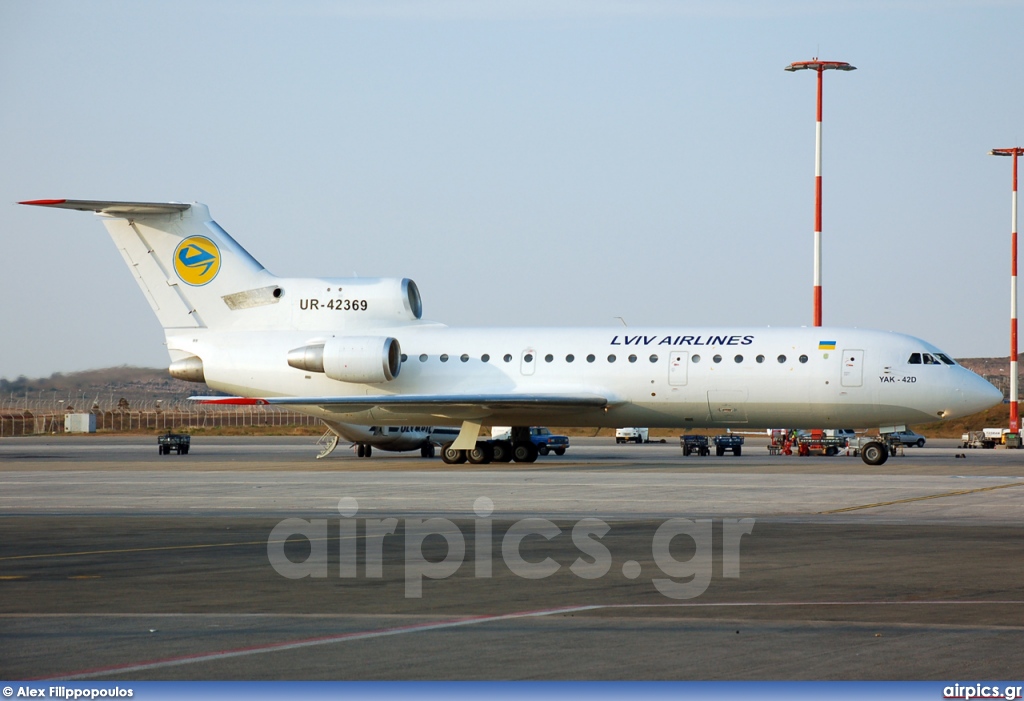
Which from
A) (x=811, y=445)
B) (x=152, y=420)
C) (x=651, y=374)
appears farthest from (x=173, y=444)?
(x=152, y=420)

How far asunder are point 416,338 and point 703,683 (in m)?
32.4

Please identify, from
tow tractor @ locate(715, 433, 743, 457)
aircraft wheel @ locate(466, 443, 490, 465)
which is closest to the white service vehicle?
tow tractor @ locate(715, 433, 743, 457)

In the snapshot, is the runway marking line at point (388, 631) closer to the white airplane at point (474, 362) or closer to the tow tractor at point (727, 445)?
the white airplane at point (474, 362)

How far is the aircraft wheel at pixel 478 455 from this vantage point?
126 feet

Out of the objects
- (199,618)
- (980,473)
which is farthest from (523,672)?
(980,473)

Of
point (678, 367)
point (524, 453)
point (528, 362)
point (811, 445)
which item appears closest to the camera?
point (678, 367)

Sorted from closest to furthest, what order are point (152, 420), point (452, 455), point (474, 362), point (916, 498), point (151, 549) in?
point (151, 549) → point (916, 498) → point (452, 455) → point (474, 362) → point (152, 420)

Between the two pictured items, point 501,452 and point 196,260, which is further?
point 196,260

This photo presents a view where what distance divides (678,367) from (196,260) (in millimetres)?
→ 16379

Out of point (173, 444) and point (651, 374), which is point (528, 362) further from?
point (173, 444)

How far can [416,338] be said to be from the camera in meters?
39.4

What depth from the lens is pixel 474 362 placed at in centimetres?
3847

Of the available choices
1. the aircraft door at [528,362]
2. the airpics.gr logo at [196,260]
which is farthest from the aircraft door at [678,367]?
the airpics.gr logo at [196,260]

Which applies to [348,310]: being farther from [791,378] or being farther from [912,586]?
[912,586]
